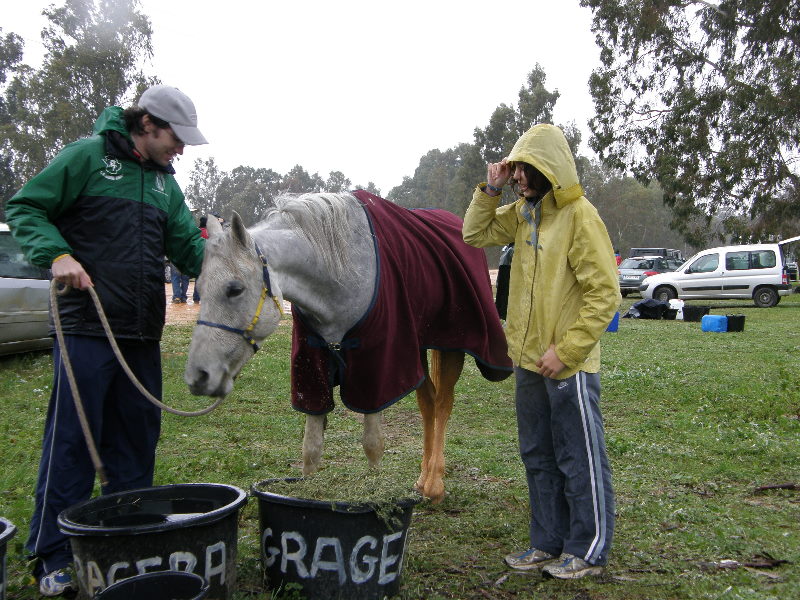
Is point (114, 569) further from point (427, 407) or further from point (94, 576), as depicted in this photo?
point (427, 407)

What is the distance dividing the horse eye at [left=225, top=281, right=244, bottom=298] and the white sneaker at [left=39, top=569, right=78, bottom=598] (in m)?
1.31

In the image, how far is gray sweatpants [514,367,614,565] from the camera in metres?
2.97

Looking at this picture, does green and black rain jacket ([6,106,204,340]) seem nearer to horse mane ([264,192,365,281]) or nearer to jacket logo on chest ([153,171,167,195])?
jacket logo on chest ([153,171,167,195])

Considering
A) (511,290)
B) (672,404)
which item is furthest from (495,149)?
(511,290)

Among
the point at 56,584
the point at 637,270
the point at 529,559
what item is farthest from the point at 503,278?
the point at 637,270

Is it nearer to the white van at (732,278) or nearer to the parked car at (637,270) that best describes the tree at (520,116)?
the parked car at (637,270)

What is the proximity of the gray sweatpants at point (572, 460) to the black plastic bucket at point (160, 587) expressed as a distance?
1613 millimetres

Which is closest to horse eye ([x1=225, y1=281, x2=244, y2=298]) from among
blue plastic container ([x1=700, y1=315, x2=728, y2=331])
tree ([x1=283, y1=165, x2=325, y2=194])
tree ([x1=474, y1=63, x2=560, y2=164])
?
blue plastic container ([x1=700, y1=315, x2=728, y2=331])

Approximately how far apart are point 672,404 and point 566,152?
4.69m

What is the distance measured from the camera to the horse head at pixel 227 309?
2736 mm

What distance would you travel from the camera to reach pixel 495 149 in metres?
52.1

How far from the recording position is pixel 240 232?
2.82 meters

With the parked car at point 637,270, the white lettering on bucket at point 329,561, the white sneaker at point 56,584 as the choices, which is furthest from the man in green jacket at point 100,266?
the parked car at point 637,270

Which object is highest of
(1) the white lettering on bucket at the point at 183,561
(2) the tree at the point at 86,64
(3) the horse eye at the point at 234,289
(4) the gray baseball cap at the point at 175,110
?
(2) the tree at the point at 86,64
